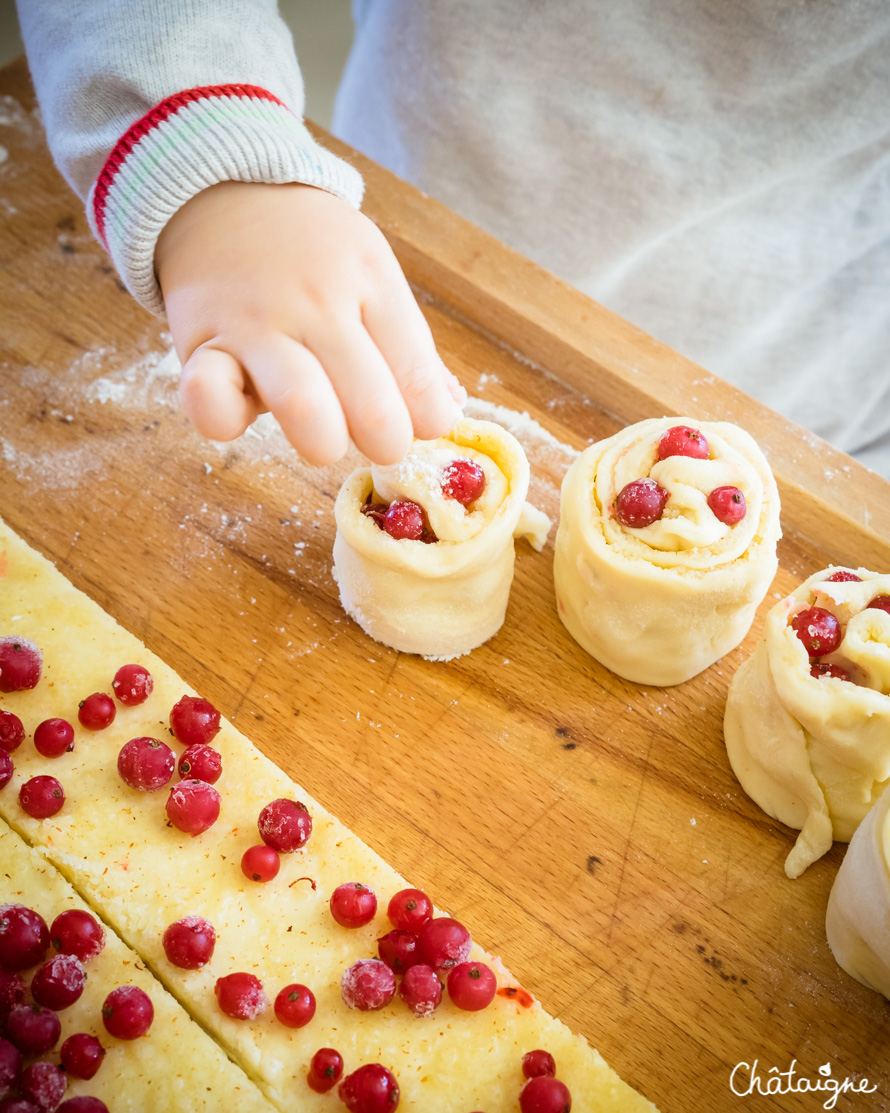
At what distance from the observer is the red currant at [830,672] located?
1.20m

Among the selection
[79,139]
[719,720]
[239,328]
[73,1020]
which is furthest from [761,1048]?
[79,139]

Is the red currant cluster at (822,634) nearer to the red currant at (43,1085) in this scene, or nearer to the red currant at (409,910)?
the red currant at (409,910)

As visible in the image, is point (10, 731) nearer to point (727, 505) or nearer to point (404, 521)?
point (404, 521)

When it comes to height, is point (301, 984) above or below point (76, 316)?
below

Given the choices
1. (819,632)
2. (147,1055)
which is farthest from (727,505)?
(147,1055)

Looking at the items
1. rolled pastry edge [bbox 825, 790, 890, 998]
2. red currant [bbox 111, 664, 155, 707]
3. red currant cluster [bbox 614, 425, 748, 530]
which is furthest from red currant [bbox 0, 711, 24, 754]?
rolled pastry edge [bbox 825, 790, 890, 998]

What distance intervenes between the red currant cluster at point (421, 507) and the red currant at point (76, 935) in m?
0.67

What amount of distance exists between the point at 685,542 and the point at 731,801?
43 cm

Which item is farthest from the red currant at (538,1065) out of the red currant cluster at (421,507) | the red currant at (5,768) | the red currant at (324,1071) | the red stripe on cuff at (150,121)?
the red stripe on cuff at (150,121)

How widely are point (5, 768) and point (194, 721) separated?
0.89 ft

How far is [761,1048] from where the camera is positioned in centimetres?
115

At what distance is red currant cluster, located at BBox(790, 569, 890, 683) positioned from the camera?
3.95 feet

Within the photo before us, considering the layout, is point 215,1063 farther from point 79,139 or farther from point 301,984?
point 79,139

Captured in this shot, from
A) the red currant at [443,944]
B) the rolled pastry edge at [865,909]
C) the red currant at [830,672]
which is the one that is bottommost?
the red currant at [443,944]
